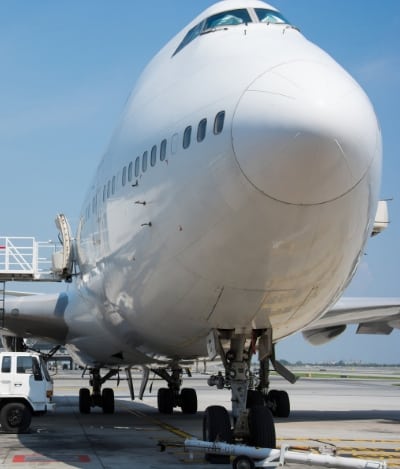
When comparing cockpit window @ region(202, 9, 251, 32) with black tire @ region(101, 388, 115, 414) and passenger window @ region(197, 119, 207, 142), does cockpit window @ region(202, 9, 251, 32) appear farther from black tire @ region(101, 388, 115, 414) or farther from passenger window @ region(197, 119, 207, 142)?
black tire @ region(101, 388, 115, 414)

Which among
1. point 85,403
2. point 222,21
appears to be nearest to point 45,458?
point 222,21

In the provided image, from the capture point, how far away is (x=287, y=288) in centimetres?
826

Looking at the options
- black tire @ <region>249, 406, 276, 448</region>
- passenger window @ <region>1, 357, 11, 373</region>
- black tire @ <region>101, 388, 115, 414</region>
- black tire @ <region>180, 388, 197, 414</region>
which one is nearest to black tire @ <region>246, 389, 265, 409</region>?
black tire @ <region>249, 406, 276, 448</region>

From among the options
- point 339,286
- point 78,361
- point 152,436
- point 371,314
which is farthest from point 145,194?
point 78,361

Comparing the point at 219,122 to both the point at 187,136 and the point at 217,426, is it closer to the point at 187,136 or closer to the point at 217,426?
the point at 187,136

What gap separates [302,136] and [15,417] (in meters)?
9.20

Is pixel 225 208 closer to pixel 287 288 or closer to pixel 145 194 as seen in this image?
pixel 287 288

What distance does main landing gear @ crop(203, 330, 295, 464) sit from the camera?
898cm

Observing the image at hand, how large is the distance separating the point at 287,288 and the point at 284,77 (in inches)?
89.9

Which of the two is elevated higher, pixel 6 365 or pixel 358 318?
pixel 358 318

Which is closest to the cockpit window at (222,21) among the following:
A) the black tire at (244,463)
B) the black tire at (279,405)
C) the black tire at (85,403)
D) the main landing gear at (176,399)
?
the black tire at (244,463)

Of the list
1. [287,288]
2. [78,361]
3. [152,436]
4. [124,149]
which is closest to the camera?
[287,288]

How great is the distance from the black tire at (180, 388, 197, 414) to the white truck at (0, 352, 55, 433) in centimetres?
584

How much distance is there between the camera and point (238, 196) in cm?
730
